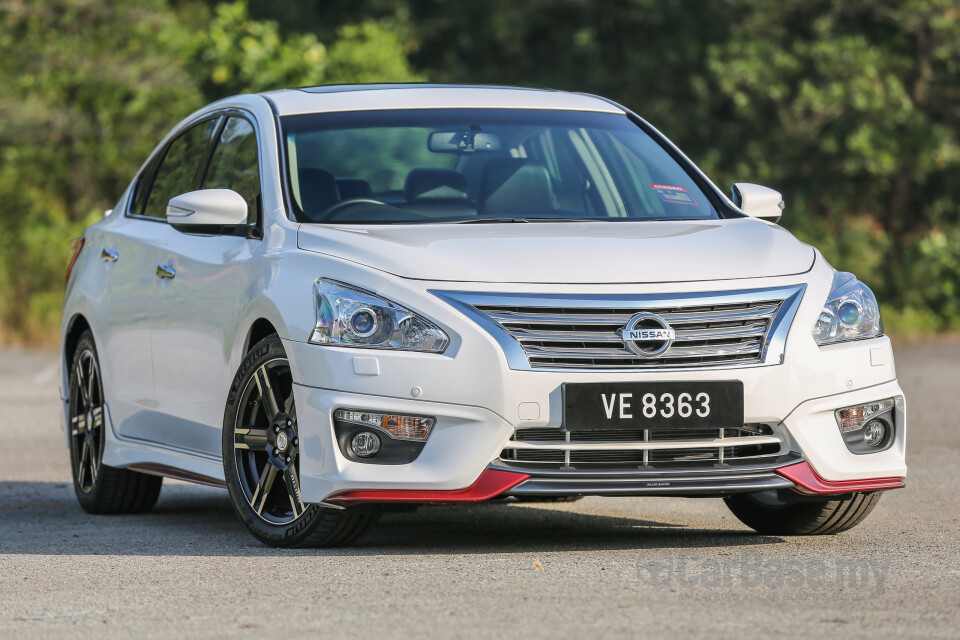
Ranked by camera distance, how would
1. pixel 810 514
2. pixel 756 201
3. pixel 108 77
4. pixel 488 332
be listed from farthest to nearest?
pixel 108 77 < pixel 756 201 < pixel 810 514 < pixel 488 332

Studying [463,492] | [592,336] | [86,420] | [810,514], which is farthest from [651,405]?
[86,420]

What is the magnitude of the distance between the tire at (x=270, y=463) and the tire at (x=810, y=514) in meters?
1.61

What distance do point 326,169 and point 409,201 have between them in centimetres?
36

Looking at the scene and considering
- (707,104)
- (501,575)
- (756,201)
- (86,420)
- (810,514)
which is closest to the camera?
(501,575)

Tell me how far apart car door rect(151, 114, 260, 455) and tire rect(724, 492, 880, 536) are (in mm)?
2103

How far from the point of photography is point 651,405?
19.3 ft

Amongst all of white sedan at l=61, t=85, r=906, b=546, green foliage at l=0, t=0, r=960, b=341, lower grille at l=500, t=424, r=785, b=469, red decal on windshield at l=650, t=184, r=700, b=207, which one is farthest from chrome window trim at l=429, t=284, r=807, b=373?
green foliage at l=0, t=0, r=960, b=341

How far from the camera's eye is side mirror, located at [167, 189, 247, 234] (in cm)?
678

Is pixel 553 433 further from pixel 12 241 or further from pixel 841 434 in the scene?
pixel 12 241

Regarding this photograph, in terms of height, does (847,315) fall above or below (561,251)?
below

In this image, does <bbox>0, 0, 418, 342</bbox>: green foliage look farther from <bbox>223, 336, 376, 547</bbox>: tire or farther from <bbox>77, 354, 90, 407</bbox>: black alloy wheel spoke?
<bbox>223, 336, 376, 547</bbox>: tire

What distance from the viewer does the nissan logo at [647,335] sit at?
5.87 m

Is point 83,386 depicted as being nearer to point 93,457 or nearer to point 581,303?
point 93,457

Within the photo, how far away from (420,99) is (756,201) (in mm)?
1459
